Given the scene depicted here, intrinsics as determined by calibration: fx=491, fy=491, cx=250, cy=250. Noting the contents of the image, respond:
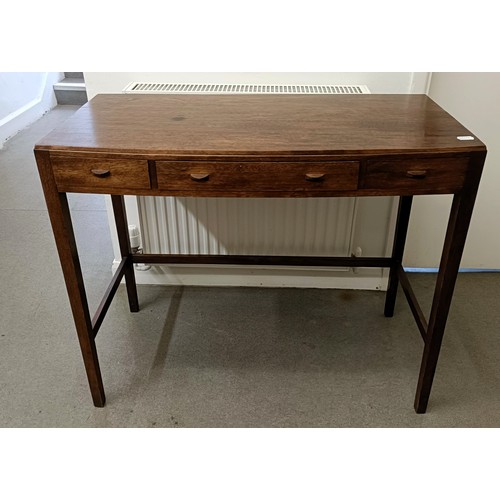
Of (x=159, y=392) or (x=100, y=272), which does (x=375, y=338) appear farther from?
(x=100, y=272)

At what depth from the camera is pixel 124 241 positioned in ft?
6.30

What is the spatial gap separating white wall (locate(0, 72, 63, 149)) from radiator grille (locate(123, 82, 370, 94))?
2581 mm

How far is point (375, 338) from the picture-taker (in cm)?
193

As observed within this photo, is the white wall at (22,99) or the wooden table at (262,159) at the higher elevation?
the wooden table at (262,159)

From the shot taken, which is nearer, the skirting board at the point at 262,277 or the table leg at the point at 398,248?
the table leg at the point at 398,248

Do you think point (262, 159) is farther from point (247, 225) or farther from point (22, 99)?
point (22, 99)

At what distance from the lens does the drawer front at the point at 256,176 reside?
1230mm

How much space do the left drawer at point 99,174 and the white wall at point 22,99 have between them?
3027 mm

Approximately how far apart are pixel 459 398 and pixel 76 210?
2312 millimetres

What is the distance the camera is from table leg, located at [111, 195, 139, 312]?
185 centimetres

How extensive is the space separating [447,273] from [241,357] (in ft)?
2.67

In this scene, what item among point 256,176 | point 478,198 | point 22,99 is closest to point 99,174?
point 256,176

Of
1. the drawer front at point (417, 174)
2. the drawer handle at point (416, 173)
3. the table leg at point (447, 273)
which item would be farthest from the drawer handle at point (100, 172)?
the table leg at point (447, 273)

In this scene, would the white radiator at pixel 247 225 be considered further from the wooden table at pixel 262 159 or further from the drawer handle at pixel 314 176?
the drawer handle at pixel 314 176
